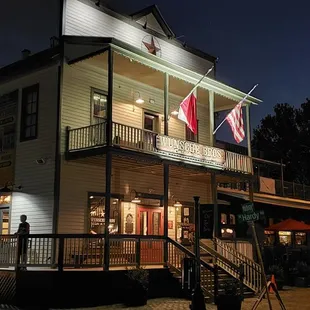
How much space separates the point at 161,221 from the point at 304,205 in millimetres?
13863

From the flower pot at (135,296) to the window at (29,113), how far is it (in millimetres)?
7131

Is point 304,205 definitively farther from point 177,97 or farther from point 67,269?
point 67,269

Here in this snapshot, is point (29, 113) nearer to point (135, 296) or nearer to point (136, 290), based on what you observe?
point (136, 290)

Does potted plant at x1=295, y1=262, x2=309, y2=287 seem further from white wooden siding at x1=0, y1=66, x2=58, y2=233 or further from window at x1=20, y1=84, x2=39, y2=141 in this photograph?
window at x1=20, y1=84, x2=39, y2=141

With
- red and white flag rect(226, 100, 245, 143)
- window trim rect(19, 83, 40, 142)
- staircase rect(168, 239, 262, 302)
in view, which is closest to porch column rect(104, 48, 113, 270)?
staircase rect(168, 239, 262, 302)

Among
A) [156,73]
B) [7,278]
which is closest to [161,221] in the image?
[156,73]

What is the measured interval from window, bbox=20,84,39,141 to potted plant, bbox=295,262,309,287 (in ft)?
42.5

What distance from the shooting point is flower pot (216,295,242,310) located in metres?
12.9

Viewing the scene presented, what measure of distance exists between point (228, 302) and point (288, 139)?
137 ft

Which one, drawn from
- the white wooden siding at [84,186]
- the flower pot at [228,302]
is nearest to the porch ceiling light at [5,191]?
the white wooden siding at [84,186]

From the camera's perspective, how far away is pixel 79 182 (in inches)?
713

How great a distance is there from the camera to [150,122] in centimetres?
2166

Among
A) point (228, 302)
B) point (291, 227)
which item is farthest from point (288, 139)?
point (228, 302)

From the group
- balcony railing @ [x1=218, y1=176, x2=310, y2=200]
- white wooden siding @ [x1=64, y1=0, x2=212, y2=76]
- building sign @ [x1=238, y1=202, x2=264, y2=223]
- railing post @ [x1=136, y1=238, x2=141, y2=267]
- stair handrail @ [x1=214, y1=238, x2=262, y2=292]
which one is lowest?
stair handrail @ [x1=214, y1=238, x2=262, y2=292]
